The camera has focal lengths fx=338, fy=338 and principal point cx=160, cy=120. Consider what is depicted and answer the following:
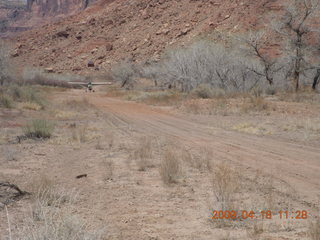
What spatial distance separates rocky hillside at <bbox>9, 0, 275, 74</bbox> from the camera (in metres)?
57.8

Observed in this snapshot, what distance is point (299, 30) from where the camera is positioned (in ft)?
84.3

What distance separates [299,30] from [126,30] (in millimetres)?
55162

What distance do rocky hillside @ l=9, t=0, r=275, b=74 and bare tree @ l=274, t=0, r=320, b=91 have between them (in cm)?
2614

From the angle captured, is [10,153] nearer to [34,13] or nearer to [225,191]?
[225,191]

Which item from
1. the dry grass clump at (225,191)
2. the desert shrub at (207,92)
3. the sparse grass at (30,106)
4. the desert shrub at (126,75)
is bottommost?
the dry grass clump at (225,191)

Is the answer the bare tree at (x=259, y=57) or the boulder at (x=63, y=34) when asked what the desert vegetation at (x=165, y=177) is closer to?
the bare tree at (x=259, y=57)

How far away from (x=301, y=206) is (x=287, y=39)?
24566 mm

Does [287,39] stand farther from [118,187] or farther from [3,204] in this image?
[3,204]

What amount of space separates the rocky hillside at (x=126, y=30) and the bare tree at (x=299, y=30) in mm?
26144

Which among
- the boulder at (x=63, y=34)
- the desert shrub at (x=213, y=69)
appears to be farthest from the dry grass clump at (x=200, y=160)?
the boulder at (x=63, y=34)

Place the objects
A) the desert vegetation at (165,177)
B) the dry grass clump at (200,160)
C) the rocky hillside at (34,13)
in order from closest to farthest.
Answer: the desert vegetation at (165,177), the dry grass clump at (200,160), the rocky hillside at (34,13)

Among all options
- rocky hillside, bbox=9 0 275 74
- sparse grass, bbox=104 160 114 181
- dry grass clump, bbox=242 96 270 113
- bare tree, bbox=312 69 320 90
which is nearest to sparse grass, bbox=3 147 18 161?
sparse grass, bbox=104 160 114 181

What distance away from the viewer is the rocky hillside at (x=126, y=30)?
57.8 meters

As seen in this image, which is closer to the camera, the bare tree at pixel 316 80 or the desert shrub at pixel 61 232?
the desert shrub at pixel 61 232
